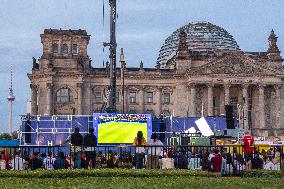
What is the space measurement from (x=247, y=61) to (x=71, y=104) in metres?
26.7

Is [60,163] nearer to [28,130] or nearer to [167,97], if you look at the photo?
[28,130]

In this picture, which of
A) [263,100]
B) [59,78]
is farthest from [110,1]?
[263,100]

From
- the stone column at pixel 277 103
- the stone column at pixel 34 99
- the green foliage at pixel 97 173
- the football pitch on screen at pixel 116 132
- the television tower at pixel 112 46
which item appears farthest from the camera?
the stone column at pixel 277 103

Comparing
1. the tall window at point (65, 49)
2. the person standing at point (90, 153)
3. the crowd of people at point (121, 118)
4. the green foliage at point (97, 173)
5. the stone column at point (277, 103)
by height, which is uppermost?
the tall window at point (65, 49)

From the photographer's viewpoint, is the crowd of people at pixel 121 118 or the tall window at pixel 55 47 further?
the tall window at pixel 55 47

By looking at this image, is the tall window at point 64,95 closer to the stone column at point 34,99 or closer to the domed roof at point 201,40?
the stone column at point 34,99

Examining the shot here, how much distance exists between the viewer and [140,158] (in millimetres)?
28766

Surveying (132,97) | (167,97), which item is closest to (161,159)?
(132,97)

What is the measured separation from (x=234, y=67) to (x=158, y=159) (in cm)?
8013

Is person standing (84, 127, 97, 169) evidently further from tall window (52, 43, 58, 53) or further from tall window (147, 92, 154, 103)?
tall window (147, 92, 154, 103)

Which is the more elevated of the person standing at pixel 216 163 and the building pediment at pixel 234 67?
the building pediment at pixel 234 67

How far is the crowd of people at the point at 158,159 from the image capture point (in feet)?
87.7

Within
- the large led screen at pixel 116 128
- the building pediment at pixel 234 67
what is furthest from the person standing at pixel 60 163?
the building pediment at pixel 234 67

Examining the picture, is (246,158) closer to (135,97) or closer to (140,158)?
(140,158)
